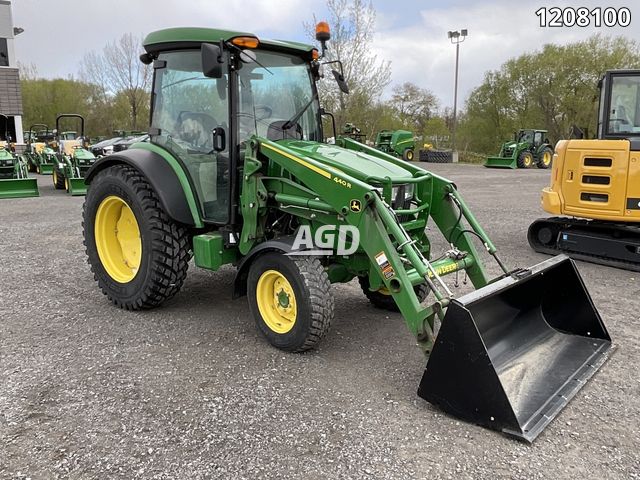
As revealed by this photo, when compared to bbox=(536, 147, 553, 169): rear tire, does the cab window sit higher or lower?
higher

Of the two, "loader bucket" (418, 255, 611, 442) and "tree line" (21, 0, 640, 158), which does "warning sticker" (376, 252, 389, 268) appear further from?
"tree line" (21, 0, 640, 158)

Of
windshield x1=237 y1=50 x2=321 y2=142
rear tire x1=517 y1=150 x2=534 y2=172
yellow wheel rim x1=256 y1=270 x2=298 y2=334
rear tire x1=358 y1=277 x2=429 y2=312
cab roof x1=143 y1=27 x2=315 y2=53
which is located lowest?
rear tire x1=358 y1=277 x2=429 y2=312

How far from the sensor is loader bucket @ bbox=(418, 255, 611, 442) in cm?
297

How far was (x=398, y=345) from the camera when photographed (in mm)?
4160

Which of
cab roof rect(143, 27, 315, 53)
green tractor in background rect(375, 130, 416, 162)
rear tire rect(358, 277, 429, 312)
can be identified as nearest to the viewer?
cab roof rect(143, 27, 315, 53)

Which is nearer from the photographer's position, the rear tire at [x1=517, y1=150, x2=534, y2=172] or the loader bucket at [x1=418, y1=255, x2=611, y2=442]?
the loader bucket at [x1=418, y1=255, x2=611, y2=442]

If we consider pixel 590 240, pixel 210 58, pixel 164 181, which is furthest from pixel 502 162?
pixel 210 58

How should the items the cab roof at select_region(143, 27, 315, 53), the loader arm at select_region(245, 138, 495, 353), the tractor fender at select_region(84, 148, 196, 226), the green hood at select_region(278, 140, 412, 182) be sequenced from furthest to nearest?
1. the tractor fender at select_region(84, 148, 196, 226)
2. the cab roof at select_region(143, 27, 315, 53)
3. the green hood at select_region(278, 140, 412, 182)
4. the loader arm at select_region(245, 138, 495, 353)

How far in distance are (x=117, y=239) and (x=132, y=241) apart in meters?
0.19

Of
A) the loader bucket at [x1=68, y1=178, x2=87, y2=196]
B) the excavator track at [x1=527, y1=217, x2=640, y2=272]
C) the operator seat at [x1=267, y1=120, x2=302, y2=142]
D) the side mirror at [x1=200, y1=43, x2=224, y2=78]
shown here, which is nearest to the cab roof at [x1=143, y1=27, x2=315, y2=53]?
the side mirror at [x1=200, y1=43, x2=224, y2=78]

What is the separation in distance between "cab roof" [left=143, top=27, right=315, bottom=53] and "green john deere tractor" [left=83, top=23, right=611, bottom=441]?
1cm

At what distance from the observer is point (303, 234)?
4.09m

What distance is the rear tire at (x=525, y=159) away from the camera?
25.6 m

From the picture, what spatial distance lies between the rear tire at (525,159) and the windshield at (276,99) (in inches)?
905
